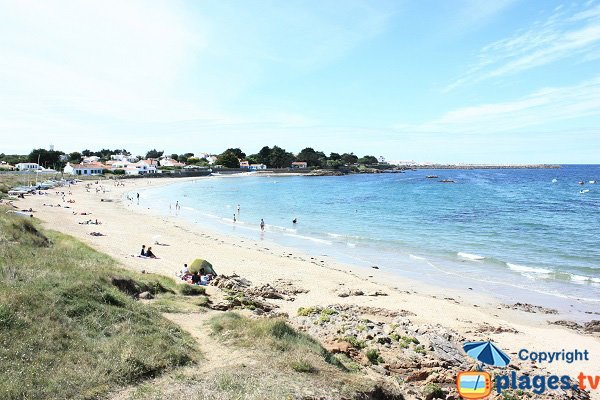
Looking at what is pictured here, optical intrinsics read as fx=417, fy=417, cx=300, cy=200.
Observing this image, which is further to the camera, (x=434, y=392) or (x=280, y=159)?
(x=280, y=159)

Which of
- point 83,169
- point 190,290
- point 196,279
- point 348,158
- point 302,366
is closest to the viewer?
point 302,366

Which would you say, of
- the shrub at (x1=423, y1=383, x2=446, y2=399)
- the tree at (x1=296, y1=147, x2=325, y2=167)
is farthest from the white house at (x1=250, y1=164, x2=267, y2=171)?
the shrub at (x1=423, y1=383, x2=446, y2=399)

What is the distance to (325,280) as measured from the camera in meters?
21.8

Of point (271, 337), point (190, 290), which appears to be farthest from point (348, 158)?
point (271, 337)

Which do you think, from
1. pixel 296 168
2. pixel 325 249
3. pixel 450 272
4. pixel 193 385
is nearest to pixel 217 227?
pixel 325 249

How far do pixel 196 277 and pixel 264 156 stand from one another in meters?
164

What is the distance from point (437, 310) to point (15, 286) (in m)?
14.6

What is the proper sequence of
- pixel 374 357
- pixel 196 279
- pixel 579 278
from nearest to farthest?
pixel 374 357
pixel 196 279
pixel 579 278

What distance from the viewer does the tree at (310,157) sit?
180 metres

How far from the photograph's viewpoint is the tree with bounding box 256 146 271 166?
582ft

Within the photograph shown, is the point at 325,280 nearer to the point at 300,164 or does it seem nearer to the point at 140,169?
the point at 140,169

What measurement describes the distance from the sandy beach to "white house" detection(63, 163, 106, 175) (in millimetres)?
79550

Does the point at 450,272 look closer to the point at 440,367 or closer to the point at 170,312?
the point at 440,367

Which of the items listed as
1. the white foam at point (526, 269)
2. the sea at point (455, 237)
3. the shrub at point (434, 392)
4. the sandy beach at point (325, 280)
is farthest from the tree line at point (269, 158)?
the shrub at point (434, 392)
